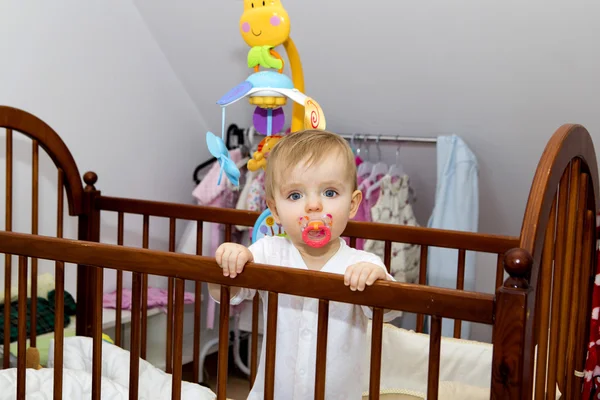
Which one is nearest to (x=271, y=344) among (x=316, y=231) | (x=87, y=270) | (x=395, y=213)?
(x=316, y=231)

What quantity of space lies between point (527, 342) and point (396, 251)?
1.31 metres

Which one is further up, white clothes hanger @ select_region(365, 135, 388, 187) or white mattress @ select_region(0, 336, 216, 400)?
white clothes hanger @ select_region(365, 135, 388, 187)

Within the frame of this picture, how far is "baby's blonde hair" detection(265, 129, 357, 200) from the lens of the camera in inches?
50.3

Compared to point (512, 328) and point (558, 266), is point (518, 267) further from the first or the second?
point (558, 266)

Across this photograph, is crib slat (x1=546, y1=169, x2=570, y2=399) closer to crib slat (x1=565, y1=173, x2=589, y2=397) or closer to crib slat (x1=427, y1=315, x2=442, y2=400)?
crib slat (x1=565, y1=173, x2=589, y2=397)

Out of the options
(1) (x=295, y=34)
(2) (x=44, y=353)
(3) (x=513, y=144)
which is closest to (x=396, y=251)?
(3) (x=513, y=144)

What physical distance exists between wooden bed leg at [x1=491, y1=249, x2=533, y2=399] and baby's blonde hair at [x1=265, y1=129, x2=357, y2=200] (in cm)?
37

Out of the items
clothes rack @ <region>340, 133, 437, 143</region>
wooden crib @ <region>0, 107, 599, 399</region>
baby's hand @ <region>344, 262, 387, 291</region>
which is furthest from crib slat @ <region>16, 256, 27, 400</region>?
clothes rack @ <region>340, 133, 437, 143</region>

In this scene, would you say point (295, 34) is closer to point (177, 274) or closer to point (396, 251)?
point (396, 251)

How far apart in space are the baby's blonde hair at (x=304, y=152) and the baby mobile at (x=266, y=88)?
23 centimetres

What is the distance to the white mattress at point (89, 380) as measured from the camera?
1657mm

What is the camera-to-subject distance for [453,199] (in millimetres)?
2266

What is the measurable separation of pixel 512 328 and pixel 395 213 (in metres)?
1.31

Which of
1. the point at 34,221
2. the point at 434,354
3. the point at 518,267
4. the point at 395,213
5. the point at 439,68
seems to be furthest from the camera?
the point at 395,213
